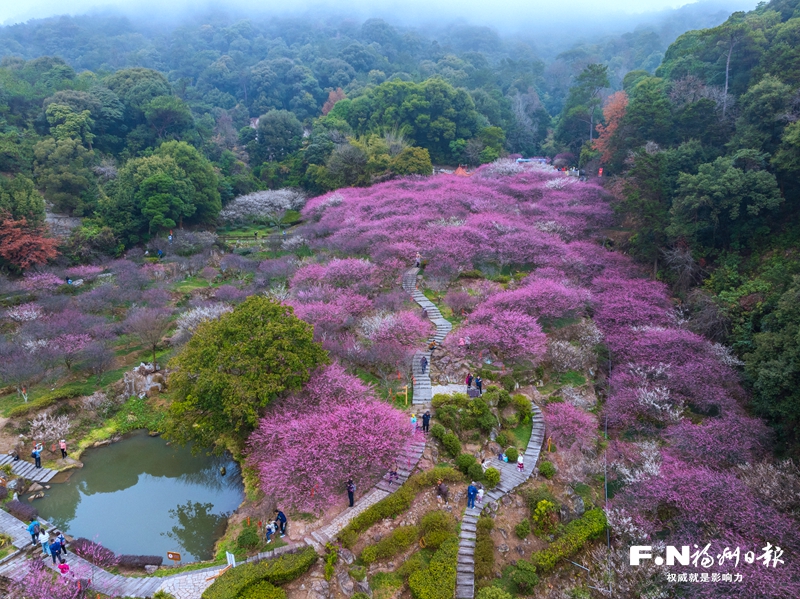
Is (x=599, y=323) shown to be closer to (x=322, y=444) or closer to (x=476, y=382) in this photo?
(x=476, y=382)

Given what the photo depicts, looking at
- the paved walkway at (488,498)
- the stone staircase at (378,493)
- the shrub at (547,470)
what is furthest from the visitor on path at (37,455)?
the shrub at (547,470)

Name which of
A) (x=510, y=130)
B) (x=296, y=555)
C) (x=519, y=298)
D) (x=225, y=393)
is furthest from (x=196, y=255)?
(x=510, y=130)

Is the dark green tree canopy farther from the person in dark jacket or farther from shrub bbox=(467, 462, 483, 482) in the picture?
shrub bbox=(467, 462, 483, 482)

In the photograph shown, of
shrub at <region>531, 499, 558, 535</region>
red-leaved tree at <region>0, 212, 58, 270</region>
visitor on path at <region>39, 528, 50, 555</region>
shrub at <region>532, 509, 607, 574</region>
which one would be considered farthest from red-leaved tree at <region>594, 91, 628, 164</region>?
red-leaved tree at <region>0, 212, 58, 270</region>

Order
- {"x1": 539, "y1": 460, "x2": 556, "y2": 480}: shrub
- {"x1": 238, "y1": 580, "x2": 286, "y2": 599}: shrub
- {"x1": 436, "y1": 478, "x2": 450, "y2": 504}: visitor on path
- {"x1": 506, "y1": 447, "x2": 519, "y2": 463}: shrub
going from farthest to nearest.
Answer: {"x1": 506, "y1": 447, "x2": 519, "y2": 463}: shrub → {"x1": 539, "y1": 460, "x2": 556, "y2": 480}: shrub → {"x1": 436, "y1": 478, "x2": 450, "y2": 504}: visitor on path → {"x1": 238, "y1": 580, "x2": 286, "y2": 599}: shrub

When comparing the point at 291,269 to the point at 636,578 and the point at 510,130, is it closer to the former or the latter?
the point at 636,578

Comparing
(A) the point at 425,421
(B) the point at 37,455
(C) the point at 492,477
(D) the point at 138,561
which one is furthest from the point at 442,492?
(B) the point at 37,455
